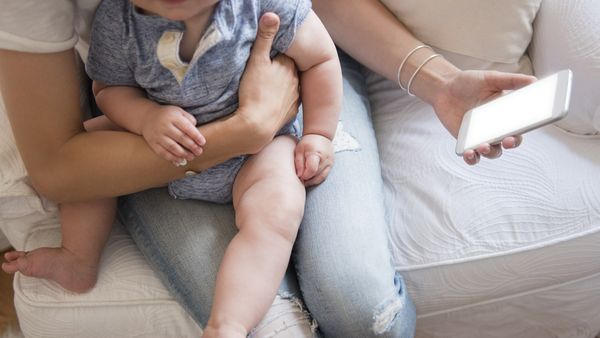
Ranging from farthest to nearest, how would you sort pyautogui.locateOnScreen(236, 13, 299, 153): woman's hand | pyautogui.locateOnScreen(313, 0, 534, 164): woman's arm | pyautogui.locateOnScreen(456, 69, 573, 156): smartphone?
pyautogui.locateOnScreen(313, 0, 534, 164): woman's arm < pyautogui.locateOnScreen(236, 13, 299, 153): woman's hand < pyautogui.locateOnScreen(456, 69, 573, 156): smartphone

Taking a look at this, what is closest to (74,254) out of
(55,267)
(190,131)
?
(55,267)

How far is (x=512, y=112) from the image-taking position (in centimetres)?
91

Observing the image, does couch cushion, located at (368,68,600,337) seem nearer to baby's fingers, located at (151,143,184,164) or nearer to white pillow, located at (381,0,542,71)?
white pillow, located at (381,0,542,71)

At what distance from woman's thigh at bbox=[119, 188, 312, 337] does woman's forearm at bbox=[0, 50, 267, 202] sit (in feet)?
0.24

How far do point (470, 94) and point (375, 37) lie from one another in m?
0.23

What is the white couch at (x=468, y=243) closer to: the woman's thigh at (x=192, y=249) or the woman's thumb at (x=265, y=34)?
the woman's thigh at (x=192, y=249)

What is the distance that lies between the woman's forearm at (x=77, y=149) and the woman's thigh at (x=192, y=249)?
2.9 inches

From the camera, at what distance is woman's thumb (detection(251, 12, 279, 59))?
92cm

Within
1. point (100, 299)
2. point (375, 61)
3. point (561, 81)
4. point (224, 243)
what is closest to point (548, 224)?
point (561, 81)

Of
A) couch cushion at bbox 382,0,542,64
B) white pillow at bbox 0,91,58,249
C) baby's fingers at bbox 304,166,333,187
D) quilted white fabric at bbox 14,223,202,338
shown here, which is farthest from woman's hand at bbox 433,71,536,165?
white pillow at bbox 0,91,58,249

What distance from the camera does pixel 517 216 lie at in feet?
3.46

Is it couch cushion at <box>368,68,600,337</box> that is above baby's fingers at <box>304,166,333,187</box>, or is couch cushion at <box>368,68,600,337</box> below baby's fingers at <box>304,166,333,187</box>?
below

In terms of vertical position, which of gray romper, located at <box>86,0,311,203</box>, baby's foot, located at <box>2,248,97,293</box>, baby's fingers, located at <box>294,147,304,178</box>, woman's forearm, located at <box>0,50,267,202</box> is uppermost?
gray romper, located at <box>86,0,311,203</box>

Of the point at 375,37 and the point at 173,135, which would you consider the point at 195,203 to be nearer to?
the point at 173,135
